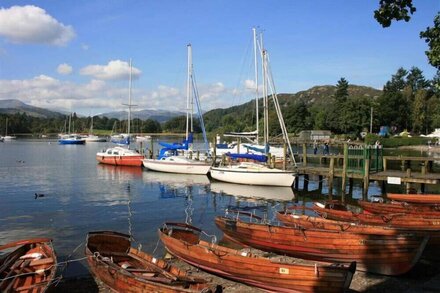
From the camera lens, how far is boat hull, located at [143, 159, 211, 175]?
146ft

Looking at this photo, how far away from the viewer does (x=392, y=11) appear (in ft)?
28.7

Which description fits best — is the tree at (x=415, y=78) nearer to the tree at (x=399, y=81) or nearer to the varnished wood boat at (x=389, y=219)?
the tree at (x=399, y=81)

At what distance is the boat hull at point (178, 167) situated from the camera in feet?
146

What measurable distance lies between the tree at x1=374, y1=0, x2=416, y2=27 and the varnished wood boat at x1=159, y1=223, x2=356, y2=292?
6.20 metres

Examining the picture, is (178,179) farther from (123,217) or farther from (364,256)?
(364,256)

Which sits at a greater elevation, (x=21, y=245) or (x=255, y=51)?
(x=255, y=51)

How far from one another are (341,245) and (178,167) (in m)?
32.9

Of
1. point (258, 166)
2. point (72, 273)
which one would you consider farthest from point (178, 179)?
point (72, 273)

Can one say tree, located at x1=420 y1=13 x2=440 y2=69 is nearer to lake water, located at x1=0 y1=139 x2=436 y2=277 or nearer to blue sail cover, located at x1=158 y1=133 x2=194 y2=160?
lake water, located at x1=0 y1=139 x2=436 y2=277

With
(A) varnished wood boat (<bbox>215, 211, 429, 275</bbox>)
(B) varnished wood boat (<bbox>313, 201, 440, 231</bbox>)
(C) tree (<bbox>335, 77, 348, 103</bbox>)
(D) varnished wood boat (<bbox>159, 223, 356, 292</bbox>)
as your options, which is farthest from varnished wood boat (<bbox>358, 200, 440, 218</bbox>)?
(C) tree (<bbox>335, 77, 348, 103</bbox>)

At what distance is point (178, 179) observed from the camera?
4266 cm

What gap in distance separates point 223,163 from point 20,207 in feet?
72.3

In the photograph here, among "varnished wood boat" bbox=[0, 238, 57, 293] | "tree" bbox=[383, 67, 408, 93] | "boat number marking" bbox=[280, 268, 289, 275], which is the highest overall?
"tree" bbox=[383, 67, 408, 93]

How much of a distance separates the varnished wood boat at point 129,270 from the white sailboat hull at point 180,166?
97.8 feet
